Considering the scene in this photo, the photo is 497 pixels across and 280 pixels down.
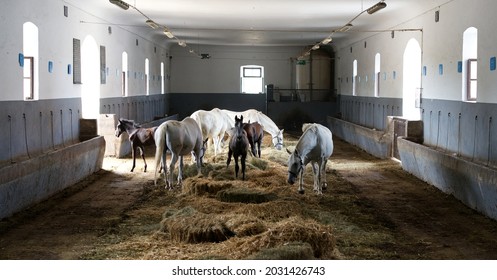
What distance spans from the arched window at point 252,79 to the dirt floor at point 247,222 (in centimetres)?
2383

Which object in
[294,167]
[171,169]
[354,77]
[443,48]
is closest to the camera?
[294,167]

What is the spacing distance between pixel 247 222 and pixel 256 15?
14.2 meters

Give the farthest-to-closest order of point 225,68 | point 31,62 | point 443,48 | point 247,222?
point 225,68 < point 443,48 < point 31,62 < point 247,222

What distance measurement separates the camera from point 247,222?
380 inches

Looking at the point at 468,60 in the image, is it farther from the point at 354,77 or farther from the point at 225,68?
the point at 225,68

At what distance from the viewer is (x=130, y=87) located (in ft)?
84.5

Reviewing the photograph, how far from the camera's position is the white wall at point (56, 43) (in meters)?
12.6

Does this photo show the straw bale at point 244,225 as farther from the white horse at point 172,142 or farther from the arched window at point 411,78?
the arched window at point 411,78

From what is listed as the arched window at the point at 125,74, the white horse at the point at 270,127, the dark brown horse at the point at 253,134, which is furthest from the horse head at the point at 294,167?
the arched window at the point at 125,74

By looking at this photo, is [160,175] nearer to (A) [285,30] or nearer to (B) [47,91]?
(B) [47,91]

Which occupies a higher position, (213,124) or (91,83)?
(91,83)

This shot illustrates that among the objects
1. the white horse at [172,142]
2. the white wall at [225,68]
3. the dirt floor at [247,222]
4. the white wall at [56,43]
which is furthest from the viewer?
the white wall at [225,68]

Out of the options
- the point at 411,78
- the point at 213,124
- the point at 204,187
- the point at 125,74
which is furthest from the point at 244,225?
the point at 125,74

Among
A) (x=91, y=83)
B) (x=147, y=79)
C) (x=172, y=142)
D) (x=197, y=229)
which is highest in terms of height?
(x=147, y=79)
